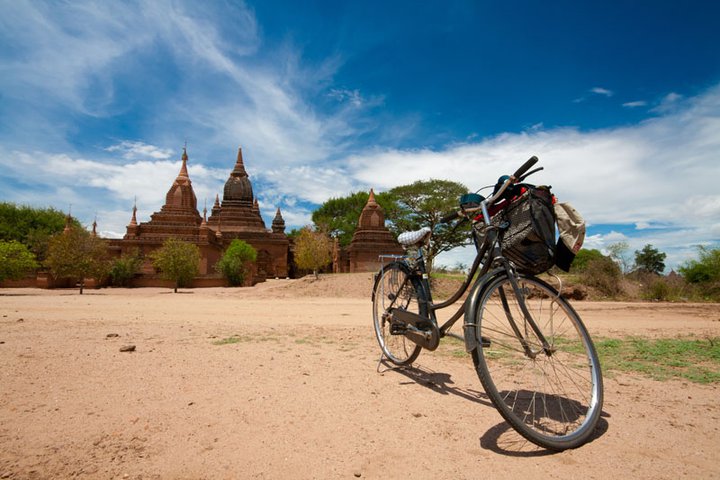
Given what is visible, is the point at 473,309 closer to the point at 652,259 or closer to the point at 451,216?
the point at 451,216

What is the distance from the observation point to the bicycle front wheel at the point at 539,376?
6.94ft

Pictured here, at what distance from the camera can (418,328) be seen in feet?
10.4

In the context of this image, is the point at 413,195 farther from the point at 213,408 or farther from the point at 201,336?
the point at 213,408

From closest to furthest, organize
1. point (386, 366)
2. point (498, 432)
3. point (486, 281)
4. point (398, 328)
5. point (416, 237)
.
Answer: point (498, 432), point (486, 281), point (398, 328), point (416, 237), point (386, 366)

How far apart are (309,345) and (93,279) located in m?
25.1

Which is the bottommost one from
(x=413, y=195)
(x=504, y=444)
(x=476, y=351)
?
(x=504, y=444)

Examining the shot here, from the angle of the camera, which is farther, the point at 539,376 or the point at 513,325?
the point at 539,376

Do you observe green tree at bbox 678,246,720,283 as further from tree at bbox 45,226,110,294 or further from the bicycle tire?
tree at bbox 45,226,110,294

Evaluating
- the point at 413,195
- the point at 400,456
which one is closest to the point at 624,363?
the point at 400,456

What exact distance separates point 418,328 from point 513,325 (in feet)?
2.79

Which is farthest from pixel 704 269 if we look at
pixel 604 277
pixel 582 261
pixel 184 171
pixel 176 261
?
pixel 184 171

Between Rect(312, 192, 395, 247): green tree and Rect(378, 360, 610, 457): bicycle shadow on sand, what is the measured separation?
41.3 meters

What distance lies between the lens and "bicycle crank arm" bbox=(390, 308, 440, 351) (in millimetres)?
3000

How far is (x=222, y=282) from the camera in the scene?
88.5 feet
